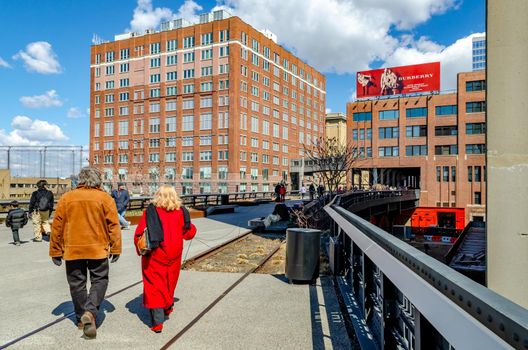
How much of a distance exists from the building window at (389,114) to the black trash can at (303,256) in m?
66.9

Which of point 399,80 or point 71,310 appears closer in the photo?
point 71,310

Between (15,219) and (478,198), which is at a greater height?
(15,219)

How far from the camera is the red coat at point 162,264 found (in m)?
4.65

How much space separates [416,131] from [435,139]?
3187mm

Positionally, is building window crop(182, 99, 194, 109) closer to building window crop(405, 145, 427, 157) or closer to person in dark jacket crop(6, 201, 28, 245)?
building window crop(405, 145, 427, 157)

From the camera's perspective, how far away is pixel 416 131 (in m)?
67.9

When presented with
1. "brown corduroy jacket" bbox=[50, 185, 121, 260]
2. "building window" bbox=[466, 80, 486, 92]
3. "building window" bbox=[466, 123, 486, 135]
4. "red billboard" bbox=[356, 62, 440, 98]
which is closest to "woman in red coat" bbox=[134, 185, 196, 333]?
"brown corduroy jacket" bbox=[50, 185, 121, 260]

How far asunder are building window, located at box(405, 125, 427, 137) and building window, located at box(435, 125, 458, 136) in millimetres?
1832

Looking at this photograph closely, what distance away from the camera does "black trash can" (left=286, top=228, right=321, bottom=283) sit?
272 inches

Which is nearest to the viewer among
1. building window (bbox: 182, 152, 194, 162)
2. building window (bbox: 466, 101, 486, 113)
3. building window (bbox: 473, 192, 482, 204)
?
building window (bbox: 466, 101, 486, 113)

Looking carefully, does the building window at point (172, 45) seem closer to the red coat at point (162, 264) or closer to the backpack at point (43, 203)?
the backpack at point (43, 203)

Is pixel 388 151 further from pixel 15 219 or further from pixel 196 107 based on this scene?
pixel 15 219

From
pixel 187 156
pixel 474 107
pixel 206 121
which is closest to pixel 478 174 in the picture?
pixel 474 107

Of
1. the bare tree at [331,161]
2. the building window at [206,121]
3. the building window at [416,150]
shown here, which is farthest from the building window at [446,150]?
the building window at [206,121]
